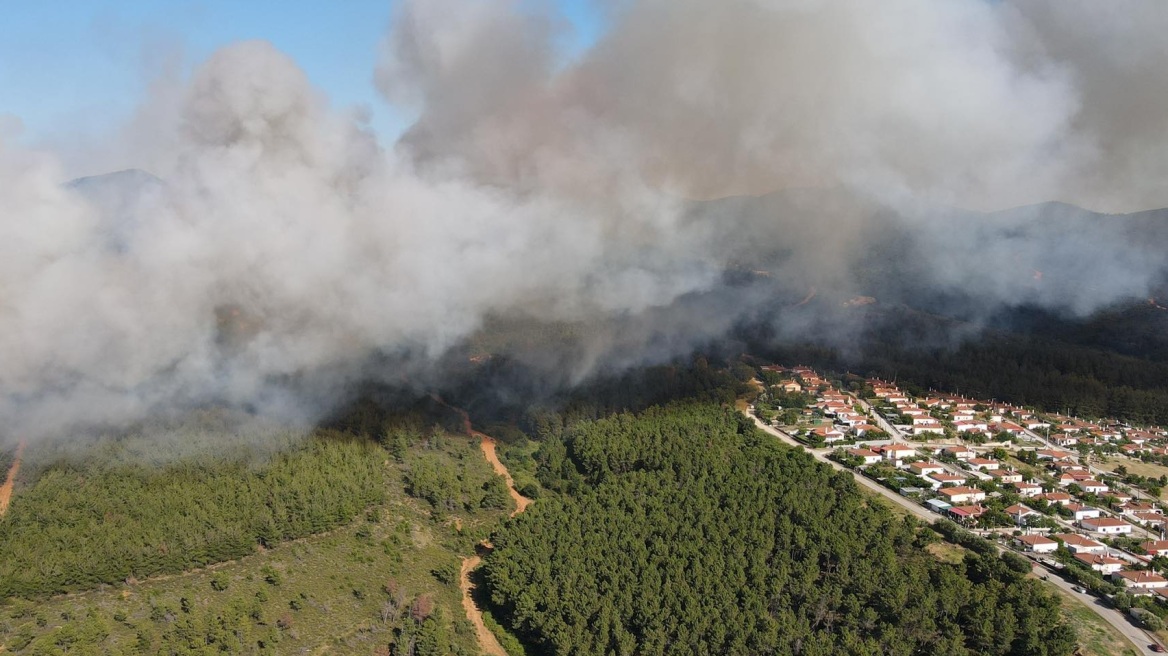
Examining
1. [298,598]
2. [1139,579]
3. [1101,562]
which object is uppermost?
[1101,562]

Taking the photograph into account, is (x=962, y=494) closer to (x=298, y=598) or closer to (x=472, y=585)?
(x=472, y=585)

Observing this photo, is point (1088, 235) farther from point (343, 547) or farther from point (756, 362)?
point (343, 547)

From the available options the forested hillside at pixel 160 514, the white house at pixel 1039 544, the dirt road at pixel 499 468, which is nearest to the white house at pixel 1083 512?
the white house at pixel 1039 544

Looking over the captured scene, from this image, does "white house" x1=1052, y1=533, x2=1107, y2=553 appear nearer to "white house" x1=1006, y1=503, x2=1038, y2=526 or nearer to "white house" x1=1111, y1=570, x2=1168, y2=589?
"white house" x1=1006, y1=503, x2=1038, y2=526

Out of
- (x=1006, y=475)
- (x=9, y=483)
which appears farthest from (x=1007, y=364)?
(x=9, y=483)

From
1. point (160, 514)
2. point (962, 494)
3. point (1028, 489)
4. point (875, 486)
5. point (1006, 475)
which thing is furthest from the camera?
point (1006, 475)

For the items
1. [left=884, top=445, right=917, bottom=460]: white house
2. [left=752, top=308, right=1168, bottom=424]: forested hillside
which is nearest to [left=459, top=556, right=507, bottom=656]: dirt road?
[left=884, top=445, right=917, bottom=460]: white house

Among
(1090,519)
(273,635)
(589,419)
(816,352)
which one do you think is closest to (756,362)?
(816,352)
